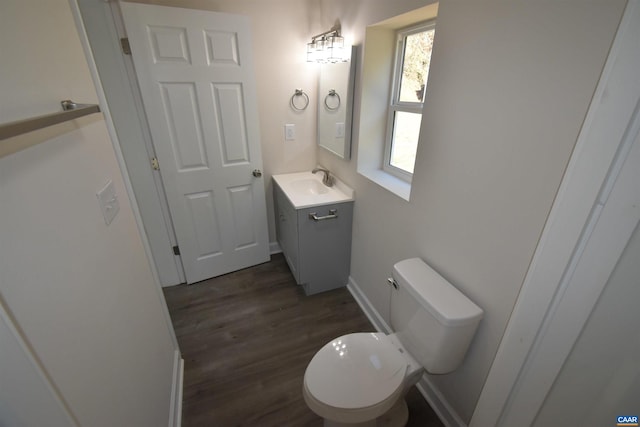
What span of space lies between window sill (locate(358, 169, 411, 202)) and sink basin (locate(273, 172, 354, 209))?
0.23m

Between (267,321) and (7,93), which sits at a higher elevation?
(7,93)

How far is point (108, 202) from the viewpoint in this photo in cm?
93

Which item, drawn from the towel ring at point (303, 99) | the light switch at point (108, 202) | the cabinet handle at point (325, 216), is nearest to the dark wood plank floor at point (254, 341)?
the cabinet handle at point (325, 216)

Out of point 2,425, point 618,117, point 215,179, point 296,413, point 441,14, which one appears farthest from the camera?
point 215,179

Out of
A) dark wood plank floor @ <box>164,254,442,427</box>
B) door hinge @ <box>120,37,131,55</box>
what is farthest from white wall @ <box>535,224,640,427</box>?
door hinge @ <box>120,37,131,55</box>

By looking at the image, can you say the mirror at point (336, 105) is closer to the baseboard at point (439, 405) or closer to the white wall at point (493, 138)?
the white wall at point (493, 138)

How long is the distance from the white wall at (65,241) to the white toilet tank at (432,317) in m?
1.09

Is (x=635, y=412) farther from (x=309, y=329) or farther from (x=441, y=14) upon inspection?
(x=309, y=329)

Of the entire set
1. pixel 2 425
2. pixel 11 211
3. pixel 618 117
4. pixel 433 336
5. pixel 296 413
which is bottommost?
pixel 296 413

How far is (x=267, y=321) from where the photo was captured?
1.97 m

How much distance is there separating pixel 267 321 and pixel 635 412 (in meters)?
1.77

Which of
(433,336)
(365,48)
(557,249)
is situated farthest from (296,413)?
(365,48)

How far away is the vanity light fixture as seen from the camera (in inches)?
69.2

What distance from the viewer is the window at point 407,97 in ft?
4.97
